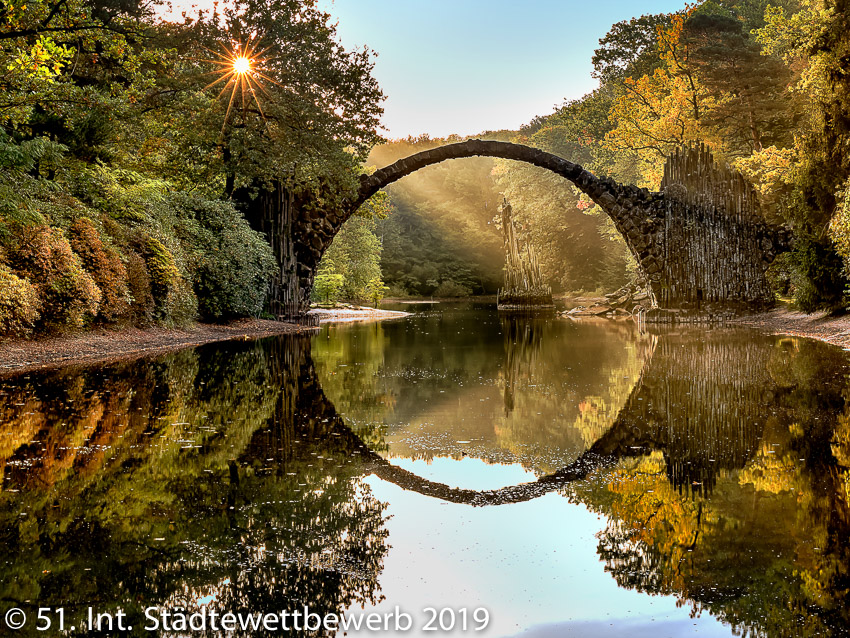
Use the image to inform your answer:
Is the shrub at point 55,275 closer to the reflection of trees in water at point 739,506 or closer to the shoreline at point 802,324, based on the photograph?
the reflection of trees in water at point 739,506

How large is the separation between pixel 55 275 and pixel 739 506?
1173 centimetres

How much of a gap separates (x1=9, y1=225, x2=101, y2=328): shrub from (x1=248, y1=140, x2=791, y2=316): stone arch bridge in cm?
1017

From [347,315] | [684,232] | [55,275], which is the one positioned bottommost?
[347,315]

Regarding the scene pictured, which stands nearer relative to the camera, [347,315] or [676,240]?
[676,240]

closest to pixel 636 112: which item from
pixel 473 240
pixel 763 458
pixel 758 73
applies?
pixel 758 73

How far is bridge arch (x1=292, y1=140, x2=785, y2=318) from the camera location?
23.3m

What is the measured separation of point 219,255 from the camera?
1812 centimetres

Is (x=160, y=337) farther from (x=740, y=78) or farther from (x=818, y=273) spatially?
(x=740, y=78)

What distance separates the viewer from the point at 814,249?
16.9 meters

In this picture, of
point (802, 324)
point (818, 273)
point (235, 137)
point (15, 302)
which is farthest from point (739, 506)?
point (235, 137)

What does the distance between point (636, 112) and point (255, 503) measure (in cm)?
3228

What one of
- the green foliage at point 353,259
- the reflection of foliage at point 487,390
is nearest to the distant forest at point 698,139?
the green foliage at point 353,259

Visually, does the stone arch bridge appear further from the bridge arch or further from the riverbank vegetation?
the riverbank vegetation

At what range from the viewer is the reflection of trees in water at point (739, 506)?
2.81m
